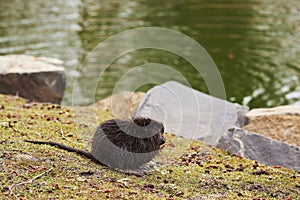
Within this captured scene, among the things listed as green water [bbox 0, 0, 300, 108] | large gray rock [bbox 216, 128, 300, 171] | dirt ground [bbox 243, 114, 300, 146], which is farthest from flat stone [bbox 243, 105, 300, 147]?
green water [bbox 0, 0, 300, 108]

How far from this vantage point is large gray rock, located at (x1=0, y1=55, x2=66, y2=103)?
8.17 m

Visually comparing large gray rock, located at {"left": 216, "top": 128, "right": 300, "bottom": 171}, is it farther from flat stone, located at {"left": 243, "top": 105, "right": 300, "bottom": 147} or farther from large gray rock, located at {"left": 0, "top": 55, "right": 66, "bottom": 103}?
large gray rock, located at {"left": 0, "top": 55, "right": 66, "bottom": 103}

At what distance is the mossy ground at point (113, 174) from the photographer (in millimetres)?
4172

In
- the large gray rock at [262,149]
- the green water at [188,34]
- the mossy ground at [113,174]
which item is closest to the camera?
the mossy ground at [113,174]

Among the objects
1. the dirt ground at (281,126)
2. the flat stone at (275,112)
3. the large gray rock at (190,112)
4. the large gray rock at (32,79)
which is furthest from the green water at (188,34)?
the dirt ground at (281,126)

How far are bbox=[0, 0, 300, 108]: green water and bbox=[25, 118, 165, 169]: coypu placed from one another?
5.20 meters

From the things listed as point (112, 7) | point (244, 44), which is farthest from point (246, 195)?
point (112, 7)

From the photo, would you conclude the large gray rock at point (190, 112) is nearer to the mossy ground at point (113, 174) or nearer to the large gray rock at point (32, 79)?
the mossy ground at point (113, 174)

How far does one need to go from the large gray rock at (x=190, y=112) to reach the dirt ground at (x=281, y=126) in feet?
1.07

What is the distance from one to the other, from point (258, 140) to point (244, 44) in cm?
742

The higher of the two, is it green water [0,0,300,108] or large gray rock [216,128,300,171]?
large gray rock [216,128,300,171]

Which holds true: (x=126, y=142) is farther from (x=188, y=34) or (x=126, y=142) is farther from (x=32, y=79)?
(x=188, y=34)

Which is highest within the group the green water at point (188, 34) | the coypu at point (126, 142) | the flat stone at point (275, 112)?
the coypu at point (126, 142)

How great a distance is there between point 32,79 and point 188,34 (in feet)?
21.2
